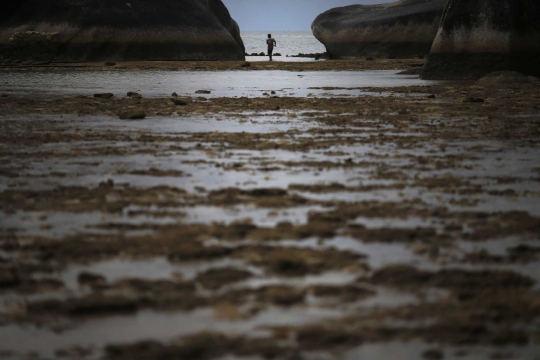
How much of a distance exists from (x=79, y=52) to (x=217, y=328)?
31679 millimetres

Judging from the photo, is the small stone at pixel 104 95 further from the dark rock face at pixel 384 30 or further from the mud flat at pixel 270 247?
the dark rock face at pixel 384 30

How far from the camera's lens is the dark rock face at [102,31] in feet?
106

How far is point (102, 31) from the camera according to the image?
3259 cm

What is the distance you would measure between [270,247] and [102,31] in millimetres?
31167

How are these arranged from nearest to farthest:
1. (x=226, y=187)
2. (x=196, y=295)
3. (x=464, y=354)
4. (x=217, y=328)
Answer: (x=464, y=354)
(x=217, y=328)
(x=196, y=295)
(x=226, y=187)

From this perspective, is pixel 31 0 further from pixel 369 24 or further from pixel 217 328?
pixel 217 328

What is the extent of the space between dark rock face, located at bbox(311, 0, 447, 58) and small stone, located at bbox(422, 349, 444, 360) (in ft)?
120

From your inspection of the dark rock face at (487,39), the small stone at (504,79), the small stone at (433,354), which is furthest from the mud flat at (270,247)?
the dark rock face at (487,39)

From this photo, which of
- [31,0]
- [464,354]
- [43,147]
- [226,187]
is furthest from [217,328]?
[31,0]

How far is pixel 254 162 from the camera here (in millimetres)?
4949

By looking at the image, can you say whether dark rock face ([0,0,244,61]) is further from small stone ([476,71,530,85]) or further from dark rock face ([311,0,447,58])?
small stone ([476,71,530,85])

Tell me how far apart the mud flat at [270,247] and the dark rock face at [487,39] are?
1105 centimetres

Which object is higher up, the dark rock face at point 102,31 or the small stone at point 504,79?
the dark rock face at point 102,31

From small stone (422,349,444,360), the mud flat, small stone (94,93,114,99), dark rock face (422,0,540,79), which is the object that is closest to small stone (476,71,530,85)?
dark rock face (422,0,540,79)
